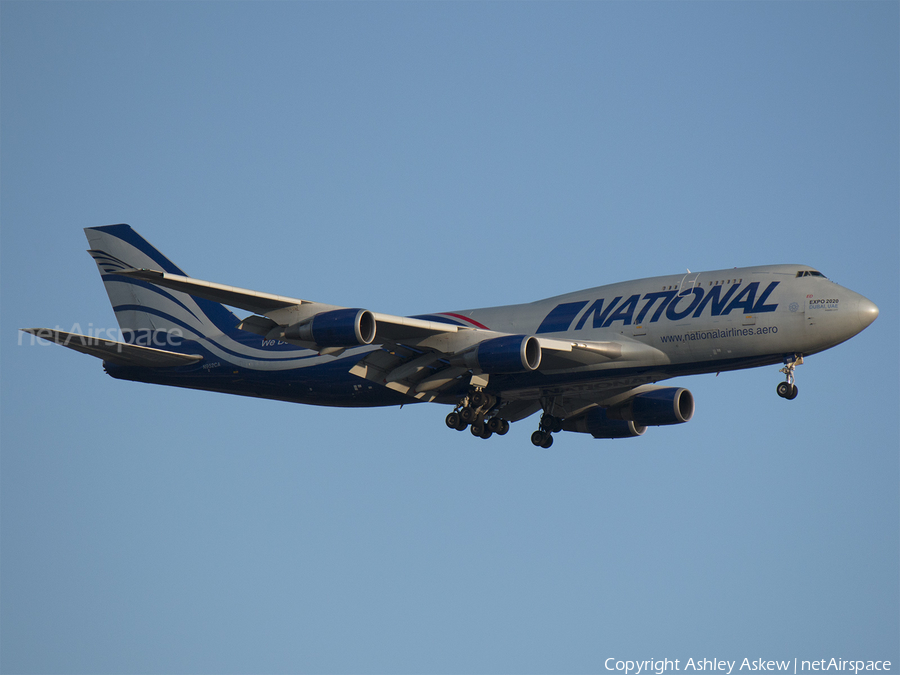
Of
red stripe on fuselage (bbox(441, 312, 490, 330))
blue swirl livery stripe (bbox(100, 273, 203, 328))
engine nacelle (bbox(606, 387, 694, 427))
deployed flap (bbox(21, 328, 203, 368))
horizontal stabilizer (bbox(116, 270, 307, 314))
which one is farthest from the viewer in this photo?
blue swirl livery stripe (bbox(100, 273, 203, 328))

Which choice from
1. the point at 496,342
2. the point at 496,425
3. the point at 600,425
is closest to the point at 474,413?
the point at 496,425

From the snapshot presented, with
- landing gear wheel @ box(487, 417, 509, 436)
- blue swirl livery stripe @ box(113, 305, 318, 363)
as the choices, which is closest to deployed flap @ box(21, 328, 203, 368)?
blue swirl livery stripe @ box(113, 305, 318, 363)

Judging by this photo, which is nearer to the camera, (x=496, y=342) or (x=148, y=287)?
(x=496, y=342)

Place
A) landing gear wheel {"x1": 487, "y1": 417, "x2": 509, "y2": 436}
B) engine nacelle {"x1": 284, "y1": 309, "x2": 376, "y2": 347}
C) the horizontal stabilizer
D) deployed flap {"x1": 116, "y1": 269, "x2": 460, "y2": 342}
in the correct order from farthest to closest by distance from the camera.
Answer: landing gear wheel {"x1": 487, "y1": 417, "x2": 509, "y2": 436} → engine nacelle {"x1": 284, "y1": 309, "x2": 376, "y2": 347} → deployed flap {"x1": 116, "y1": 269, "x2": 460, "y2": 342} → the horizontal stabilizer

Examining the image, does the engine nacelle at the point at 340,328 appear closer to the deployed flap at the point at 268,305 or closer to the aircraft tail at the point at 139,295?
the deployed flap at the point at 268,305

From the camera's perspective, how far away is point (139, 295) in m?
46.2

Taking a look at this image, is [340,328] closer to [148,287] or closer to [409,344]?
[409,344]

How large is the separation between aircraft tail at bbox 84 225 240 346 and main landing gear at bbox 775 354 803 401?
22702 mm

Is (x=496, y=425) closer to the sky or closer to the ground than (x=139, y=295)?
closer to the ground

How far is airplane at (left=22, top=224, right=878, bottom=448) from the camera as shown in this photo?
1389 inches

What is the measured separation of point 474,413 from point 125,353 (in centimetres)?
1351

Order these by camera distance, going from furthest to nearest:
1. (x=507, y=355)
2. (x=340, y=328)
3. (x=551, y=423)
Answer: (x=551, y=423) → (x=507, y=355) → (x=340, y=328)

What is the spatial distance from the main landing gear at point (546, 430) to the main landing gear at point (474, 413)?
282cm

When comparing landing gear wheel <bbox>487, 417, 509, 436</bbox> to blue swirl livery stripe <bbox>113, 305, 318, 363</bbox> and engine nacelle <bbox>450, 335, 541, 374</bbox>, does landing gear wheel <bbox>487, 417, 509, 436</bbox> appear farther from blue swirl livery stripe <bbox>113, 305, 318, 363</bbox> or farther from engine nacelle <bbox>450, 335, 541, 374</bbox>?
blue swirl livery stripe <bbox>113, 305, 318, 363</bbox>
